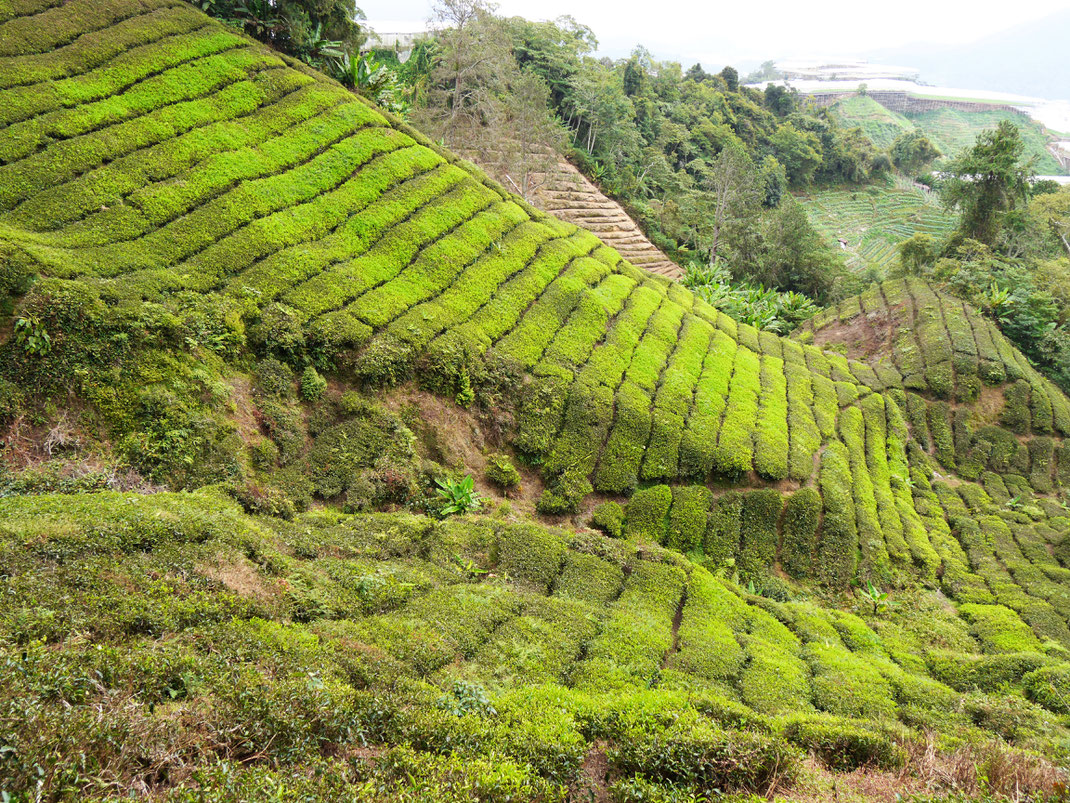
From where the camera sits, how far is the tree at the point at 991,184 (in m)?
31.8

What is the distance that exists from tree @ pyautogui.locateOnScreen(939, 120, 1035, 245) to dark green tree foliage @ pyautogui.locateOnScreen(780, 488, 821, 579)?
98.3 ft

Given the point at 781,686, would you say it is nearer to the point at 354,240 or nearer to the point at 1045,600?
the point at 1045,600

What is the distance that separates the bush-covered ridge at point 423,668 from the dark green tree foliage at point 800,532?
6.41 ft

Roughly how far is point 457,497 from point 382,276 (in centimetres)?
654

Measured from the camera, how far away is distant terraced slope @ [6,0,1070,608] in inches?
488

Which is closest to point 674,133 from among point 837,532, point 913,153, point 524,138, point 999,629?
point 524,138

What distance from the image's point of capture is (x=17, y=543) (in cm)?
619

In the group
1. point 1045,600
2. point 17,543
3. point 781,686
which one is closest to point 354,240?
point 17,543

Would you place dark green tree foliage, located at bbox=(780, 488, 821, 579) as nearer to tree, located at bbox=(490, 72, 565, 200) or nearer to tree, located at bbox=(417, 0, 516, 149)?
tree, located at bbox=(490, 72, 565, 200)

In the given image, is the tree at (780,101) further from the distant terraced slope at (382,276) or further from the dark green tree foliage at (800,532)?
the dark green tree foliage at (800,532)

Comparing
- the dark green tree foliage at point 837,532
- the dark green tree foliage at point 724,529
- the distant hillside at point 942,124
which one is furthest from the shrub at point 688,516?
the distant hillside at point 942,124

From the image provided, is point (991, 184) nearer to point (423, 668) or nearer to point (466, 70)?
A: point (466, 70)

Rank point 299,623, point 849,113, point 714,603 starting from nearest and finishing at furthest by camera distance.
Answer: point 299,623, point 714,603, point 849,113

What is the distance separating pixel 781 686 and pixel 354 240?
47.1 ft
